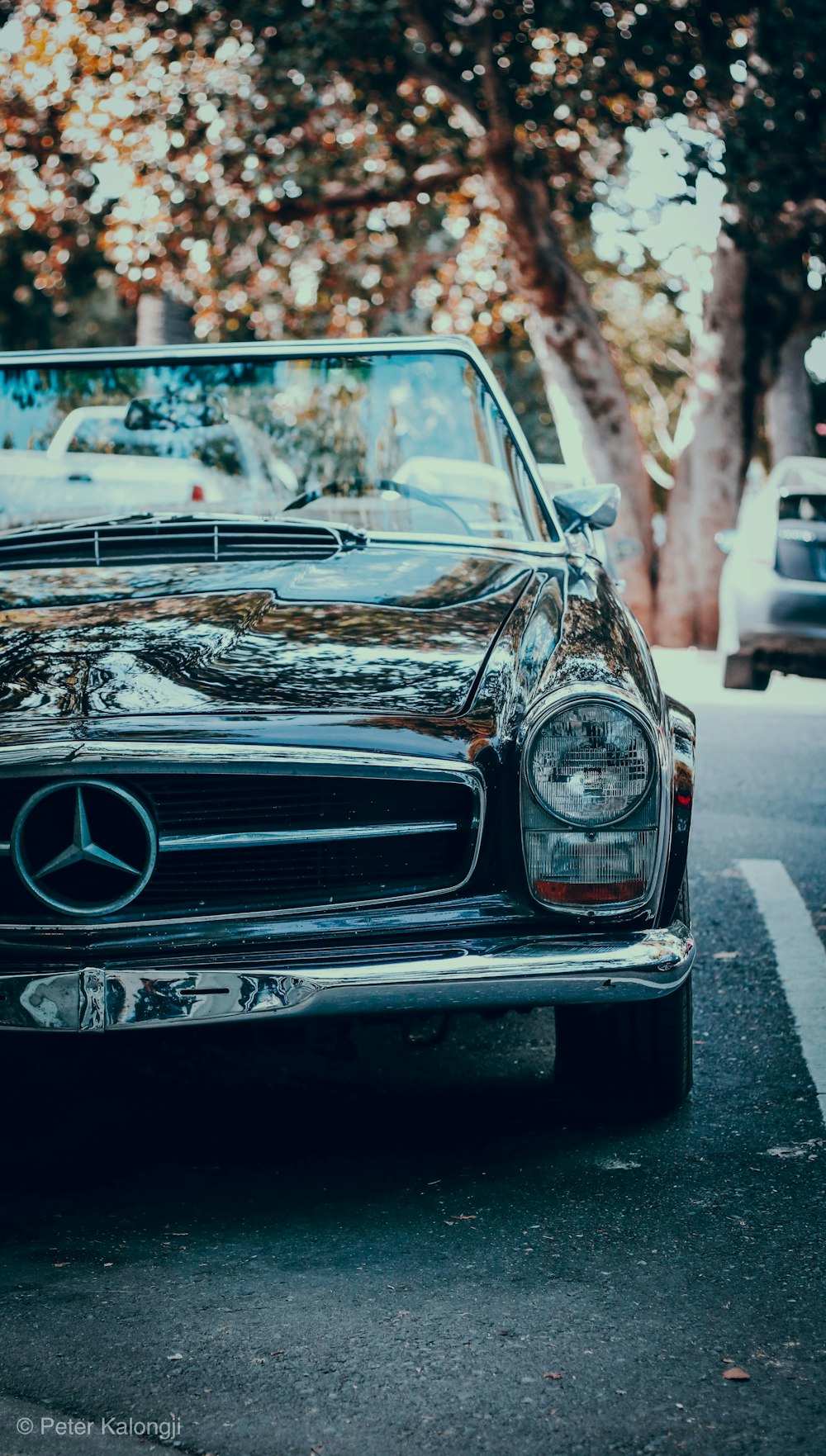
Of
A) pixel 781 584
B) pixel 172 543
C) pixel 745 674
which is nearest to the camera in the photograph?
pixel 172 543

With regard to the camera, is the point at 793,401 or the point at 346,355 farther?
the point at 793,401

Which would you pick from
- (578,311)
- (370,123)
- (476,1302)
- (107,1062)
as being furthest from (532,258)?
(476,1302)

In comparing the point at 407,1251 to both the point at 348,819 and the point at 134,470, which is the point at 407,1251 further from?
the point at 134,470

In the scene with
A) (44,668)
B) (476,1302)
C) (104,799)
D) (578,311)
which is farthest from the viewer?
(578,311)

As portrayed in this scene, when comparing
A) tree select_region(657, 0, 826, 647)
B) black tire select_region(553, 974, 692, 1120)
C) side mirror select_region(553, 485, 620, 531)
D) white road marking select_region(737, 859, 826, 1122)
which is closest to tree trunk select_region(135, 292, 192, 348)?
tree select_region(657, 0, 826, 647)

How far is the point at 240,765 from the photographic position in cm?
296

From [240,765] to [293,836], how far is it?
0.17 metres

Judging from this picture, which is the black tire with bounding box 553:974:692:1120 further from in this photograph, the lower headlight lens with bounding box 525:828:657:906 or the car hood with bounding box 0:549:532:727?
the car hood with bounding box 0:549:532:727

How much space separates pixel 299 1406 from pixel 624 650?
161 cm

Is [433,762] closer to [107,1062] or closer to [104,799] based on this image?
[104,799]

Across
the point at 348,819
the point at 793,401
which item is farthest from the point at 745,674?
the point at 793,401

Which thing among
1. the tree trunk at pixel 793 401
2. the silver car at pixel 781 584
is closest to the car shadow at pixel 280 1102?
the silver car at pixel 781 584

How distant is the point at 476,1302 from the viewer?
266cm

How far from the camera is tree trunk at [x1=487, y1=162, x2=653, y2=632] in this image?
591 inches
